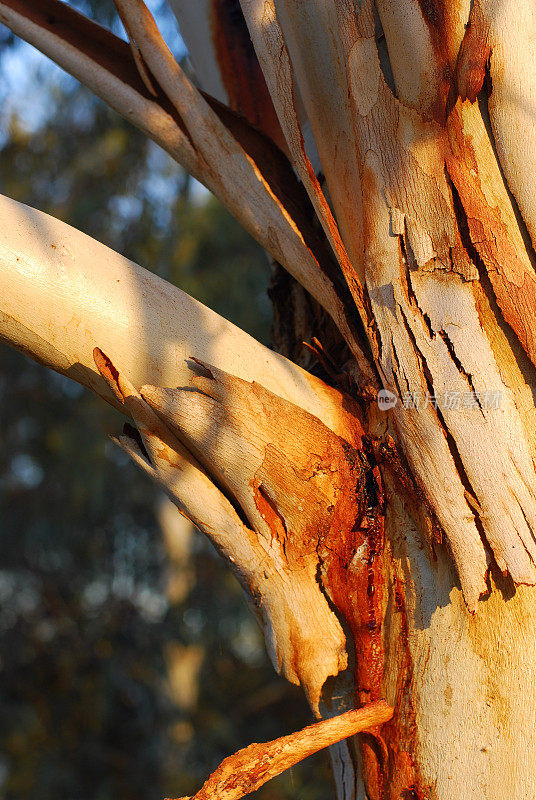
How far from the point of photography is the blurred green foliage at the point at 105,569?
4.01 meters

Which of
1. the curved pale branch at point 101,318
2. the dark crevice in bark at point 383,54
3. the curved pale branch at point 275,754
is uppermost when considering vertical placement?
the dark crevice in bark at point 383,54

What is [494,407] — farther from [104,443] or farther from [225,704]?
[225,704]

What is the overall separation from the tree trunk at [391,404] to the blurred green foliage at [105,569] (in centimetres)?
320

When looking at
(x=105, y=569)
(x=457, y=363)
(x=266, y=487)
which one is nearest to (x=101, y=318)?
(x=266, y=487)

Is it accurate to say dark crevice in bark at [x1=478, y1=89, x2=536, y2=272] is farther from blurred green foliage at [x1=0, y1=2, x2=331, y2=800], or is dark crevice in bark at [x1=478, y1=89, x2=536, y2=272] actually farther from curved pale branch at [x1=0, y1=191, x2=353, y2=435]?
blurred green foliage at [x1=0, y1=2, x2=331, y2=800]

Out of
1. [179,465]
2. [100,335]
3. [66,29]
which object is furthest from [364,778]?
[66,29]

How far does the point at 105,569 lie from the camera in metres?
4.85

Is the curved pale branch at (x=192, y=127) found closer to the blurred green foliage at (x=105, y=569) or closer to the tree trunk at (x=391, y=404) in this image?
the tree trunk at (x=391, y=404)

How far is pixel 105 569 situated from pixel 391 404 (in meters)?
4.49

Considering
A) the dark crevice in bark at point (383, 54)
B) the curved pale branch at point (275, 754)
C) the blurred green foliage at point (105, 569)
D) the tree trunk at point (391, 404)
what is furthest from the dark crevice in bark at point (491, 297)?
the blurred green foliage at point (105, 569)

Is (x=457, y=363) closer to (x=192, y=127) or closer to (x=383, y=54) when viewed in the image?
(x=383, y=54)

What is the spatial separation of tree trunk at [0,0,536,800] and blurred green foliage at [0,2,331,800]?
3.20m

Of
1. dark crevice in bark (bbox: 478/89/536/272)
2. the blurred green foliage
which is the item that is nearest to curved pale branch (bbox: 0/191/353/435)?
dark crevice in bark (bbox: 478/89/536/272)

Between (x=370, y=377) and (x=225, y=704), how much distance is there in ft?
16.3
